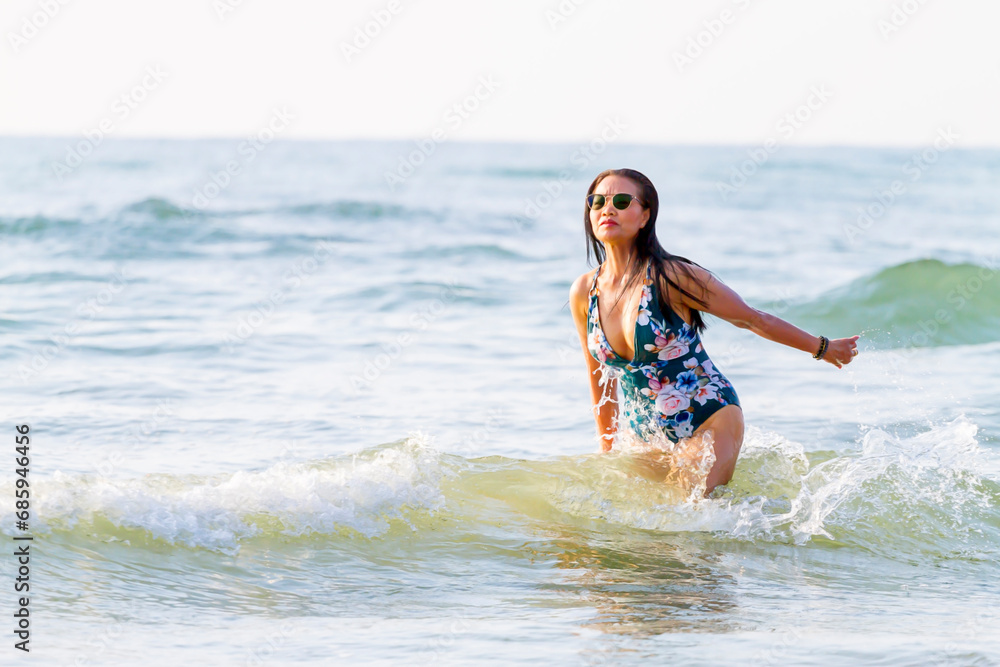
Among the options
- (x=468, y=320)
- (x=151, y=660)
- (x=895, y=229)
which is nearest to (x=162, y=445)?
(x=151, y=660)

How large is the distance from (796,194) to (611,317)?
102ft

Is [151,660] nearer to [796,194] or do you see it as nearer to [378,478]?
[378,478]

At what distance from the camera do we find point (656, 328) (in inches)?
186

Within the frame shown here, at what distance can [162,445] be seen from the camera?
21.5ft

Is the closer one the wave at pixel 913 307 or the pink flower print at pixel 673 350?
the pink flower print at pixel 673 350

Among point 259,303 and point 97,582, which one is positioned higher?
point 259,303

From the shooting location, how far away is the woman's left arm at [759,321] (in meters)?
4.48
